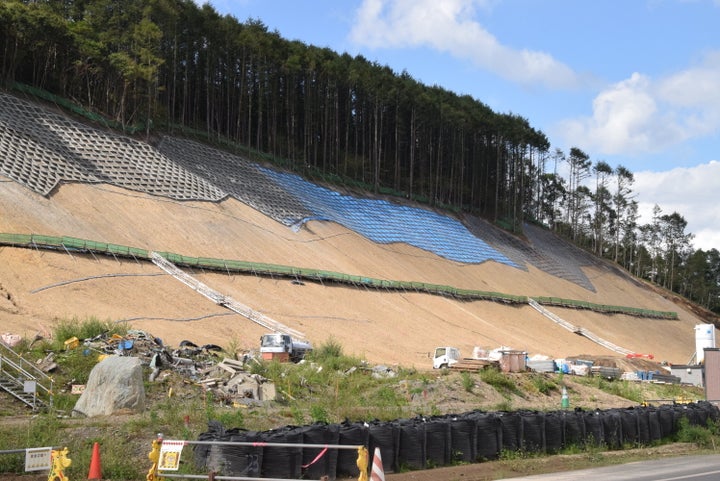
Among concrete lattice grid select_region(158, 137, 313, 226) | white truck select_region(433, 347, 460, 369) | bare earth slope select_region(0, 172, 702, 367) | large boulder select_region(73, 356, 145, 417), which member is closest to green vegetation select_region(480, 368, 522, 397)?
white truck select_region(433, 347, 460, 369)

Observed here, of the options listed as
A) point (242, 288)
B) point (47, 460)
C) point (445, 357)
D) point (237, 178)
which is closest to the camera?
point (47, 460)

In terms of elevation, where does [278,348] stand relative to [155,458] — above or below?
below

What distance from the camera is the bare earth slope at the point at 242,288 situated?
131ft

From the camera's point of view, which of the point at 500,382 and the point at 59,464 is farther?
the point at 500,382

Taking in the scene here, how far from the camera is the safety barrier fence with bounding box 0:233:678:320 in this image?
42.6 metres

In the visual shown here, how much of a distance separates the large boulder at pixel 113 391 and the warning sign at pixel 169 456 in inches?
321

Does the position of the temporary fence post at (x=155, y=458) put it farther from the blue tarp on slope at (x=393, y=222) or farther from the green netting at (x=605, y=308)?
the green netting at (x=605, y=308)

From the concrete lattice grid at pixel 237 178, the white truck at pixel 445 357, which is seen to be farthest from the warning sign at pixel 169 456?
the concrete lattice grid at pixel 237 178

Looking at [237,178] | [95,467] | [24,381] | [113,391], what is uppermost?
[237,178]

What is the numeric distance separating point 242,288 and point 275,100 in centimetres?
3904

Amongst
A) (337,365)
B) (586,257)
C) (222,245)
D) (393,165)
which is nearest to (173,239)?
(222,245)

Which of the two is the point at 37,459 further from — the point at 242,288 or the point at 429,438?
the point at 242,288

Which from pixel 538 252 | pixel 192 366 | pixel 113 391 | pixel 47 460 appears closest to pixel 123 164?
pixel 192 366

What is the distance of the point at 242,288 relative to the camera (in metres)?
48.5
